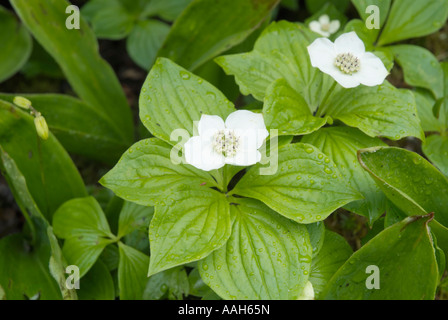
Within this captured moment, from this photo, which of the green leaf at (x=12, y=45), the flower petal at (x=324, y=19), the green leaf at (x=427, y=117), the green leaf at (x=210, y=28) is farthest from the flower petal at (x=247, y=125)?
the green leaf at (x=12, y=45)

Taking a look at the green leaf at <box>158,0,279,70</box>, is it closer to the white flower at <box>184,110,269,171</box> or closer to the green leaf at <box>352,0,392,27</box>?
the green leaf at <box>352,0,392,27</box>

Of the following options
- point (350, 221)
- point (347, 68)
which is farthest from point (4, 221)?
point (347, 68)

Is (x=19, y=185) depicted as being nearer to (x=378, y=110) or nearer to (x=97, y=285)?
(x=97, y=285)

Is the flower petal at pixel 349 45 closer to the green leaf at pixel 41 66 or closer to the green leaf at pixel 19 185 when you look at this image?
the green leaf at pixel 19 185

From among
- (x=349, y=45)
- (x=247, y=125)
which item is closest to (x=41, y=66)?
(x=247, y=125)

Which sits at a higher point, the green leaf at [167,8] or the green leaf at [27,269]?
the green leaf at [167,8]

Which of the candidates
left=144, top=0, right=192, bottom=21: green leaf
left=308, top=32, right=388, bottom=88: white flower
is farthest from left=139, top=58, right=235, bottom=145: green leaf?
left=144, top=0, right=192, bottom=21: green leaf

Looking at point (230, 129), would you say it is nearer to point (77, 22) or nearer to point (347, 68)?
point (347, 68)
